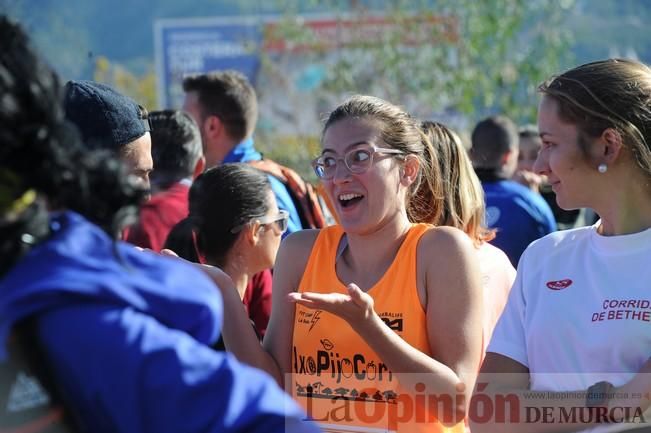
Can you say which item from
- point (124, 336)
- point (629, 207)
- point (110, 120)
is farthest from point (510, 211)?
point (124, 336)

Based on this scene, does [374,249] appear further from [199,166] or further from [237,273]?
[199,166]

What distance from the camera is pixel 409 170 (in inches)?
138

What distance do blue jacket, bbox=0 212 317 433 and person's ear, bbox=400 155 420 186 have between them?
196cm

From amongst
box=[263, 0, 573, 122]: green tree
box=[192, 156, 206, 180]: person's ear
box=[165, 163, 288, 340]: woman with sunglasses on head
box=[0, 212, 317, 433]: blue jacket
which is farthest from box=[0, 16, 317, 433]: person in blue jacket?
box=[263, 0, 573, 122]: green tree

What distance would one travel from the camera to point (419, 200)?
12.5ft

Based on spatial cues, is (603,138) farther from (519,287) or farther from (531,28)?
(531,28)

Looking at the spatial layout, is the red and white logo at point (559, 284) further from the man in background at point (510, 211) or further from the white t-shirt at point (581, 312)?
the man in background at point (510, 211)

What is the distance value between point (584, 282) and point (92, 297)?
1.84 metres

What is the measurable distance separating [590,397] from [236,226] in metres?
1.69

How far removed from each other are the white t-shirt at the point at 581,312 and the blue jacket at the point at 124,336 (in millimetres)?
1485

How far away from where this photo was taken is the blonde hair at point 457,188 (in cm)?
390

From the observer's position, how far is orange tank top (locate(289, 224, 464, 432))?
3.09 meters

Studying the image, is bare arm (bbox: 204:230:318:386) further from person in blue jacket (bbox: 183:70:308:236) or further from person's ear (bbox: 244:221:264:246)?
person in blue jacket (bbox: 183:70:308:236)

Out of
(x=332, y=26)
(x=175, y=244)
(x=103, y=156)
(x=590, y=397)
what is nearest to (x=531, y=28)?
(x=332, y=26)
